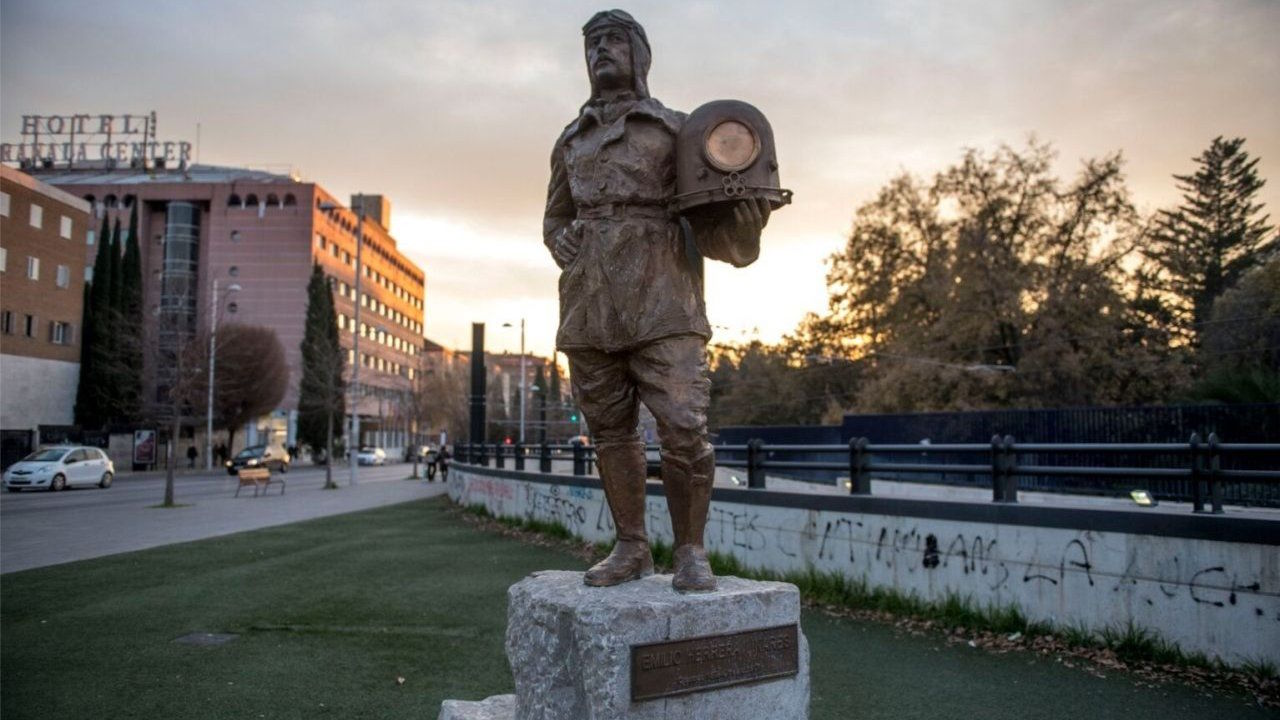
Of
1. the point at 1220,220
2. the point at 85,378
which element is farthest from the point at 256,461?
the point at 1220,220

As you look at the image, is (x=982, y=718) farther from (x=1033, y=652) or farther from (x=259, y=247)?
(x=259, y=247)

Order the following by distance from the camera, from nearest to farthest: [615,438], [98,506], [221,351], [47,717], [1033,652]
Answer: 1. [615,438]
2. [47,717]
3. [1033,652]
4. [98,506]
5. [221,351]

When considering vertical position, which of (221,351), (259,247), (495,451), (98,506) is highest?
(259,247)

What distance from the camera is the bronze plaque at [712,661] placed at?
3.23 metres

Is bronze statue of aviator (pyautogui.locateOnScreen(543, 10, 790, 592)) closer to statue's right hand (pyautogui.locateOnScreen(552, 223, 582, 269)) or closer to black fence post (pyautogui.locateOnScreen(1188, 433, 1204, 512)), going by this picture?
statue's right hand (pyautogui.locateOnScreen(552, 223, 582, 269))

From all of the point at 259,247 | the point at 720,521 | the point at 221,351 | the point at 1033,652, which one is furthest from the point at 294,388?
the point at 1033,652

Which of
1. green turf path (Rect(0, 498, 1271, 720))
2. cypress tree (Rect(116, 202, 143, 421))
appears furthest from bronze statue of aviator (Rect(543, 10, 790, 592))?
cypress tree (Rect(116, 202, 143, 421))

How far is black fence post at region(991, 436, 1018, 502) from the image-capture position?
24.8 ft

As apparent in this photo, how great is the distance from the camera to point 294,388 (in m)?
66.1

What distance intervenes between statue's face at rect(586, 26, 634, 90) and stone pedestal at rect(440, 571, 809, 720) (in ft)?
7.38

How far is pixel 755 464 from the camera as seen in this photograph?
10.2 meters

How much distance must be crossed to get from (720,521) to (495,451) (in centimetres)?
1035

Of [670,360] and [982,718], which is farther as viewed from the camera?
[982,718]

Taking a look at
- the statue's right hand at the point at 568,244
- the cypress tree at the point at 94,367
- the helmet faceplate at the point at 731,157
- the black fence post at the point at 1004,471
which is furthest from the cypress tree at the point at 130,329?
the helmet faceplate at the point at 731,157
